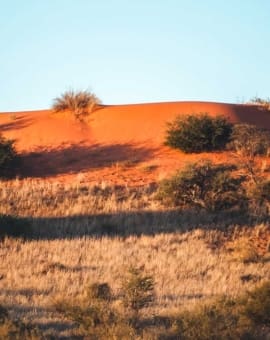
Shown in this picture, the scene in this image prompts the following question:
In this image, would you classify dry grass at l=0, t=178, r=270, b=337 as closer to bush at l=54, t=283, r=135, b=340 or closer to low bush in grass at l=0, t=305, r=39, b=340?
bush at l=54, t=283, r=135, b=340

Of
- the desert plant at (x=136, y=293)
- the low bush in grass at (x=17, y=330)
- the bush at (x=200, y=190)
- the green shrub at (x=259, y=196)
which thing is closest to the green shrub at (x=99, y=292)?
the desert plant at (x=136, y=293)

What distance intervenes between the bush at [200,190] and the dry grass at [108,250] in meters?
0.58

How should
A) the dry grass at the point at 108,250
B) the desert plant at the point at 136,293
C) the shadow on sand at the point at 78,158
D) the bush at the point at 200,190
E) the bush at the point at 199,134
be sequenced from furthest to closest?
the bush at the point at 199,134, the shadow on sand at the point at 78,158, the bush at the point at 200,190, the dry grass at the point at 108,250, the desert plant at the point at 136,293

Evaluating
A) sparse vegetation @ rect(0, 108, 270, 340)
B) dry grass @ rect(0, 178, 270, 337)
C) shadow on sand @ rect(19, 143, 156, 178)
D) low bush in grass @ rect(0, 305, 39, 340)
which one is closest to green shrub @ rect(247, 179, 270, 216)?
sparse vegetation @ rect(0, 108, 270, 340)

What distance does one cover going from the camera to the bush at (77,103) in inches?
1251

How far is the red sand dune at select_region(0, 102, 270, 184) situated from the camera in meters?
25.6

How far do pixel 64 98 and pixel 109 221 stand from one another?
44.6ft

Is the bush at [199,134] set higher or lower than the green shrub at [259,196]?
higher

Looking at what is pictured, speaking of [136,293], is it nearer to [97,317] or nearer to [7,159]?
[97,317]

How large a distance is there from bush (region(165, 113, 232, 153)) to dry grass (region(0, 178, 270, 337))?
4331mm

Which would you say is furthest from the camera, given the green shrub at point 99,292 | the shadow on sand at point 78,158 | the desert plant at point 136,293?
the shadow on sand at point 78,158

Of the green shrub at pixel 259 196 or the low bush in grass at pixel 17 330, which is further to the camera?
the green shrub at pixel 259 196

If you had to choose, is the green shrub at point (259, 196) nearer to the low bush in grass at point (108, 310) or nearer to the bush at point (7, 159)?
the low bush in grass at point (108, 310)

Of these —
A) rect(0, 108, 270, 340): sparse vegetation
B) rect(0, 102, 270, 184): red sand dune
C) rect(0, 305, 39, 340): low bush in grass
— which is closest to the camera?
rect(0, 305, 39, 340): low bush in grass
